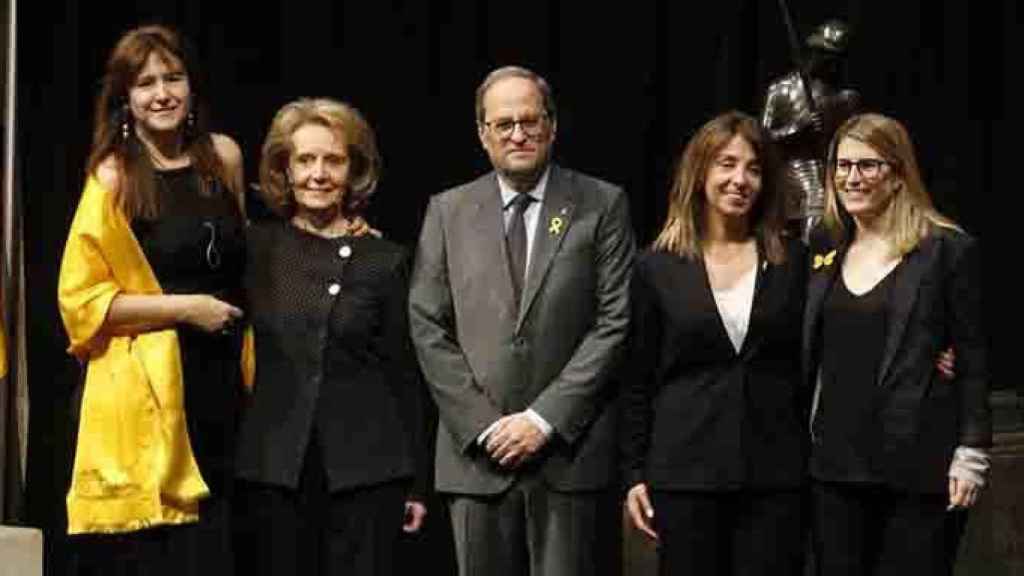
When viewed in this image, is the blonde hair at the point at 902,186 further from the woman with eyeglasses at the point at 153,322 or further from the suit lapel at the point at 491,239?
the woman with eyeglasses at the point at 153,322

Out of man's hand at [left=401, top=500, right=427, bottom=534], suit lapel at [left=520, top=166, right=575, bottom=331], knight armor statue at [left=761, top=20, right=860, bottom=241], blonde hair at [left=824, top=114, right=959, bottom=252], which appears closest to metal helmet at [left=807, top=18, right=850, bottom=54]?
knight armor statue at [left=761, top=20, right=860, bottom=241]

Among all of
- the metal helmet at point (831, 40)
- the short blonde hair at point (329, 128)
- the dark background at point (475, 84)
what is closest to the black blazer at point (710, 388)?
the short blonde hair at point (329, 128)

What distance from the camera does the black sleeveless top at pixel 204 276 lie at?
4.44m

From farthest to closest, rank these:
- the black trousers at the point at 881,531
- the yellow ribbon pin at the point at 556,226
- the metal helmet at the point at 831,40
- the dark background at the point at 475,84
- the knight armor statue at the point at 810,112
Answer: the metal helmet at the point at 831,40, the knight armor statue at the point at 810,112, the dark background at the point at 475,84, the yellow ribbon pin at the point at 556,226, the black trousers at the point at 881,531

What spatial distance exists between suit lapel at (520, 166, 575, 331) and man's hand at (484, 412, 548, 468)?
19cm

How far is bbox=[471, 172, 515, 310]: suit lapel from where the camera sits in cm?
457

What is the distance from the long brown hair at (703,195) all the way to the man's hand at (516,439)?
1.41 feet

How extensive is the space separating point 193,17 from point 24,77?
54cm

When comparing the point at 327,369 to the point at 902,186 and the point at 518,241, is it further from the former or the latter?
the point at 902,186

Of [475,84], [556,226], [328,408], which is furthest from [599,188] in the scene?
[475,84]

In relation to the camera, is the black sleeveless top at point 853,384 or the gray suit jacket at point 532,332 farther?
the gray suit jacket at point 532,332

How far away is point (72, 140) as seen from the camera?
5.60 meters

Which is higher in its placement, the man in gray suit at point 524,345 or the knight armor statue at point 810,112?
the knight armor statue at point 810,112

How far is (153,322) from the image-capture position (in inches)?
175
